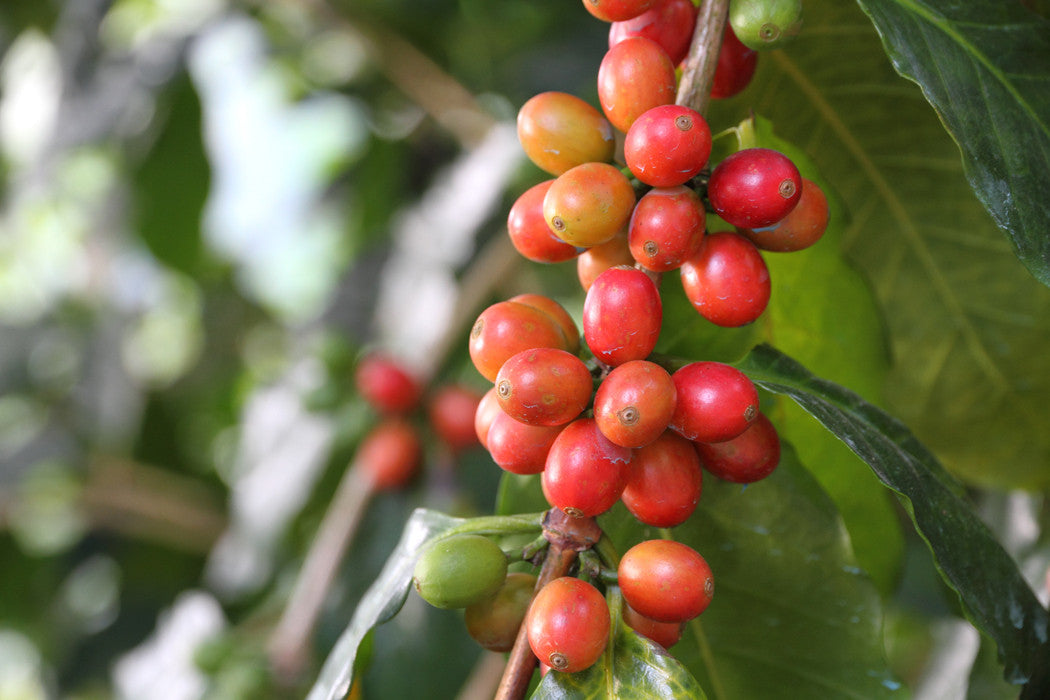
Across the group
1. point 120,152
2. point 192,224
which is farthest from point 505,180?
point 120,152

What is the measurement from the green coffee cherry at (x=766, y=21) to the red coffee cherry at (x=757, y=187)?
83 mm

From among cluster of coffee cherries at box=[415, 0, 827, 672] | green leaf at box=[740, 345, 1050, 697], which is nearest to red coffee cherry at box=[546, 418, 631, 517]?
cluster of coffee cherries at box=[415, 0, 827, 672]

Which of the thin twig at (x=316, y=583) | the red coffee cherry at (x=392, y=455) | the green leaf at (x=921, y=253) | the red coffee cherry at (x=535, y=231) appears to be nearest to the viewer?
the red coffee cherry at (x=535, y=231)

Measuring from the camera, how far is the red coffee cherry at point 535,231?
23.8 inches

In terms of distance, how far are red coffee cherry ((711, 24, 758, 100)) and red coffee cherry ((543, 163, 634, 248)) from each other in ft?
0.48

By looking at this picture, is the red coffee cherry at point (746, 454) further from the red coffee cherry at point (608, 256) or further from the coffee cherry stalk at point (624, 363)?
the red coffee cherry at point (608, 256)

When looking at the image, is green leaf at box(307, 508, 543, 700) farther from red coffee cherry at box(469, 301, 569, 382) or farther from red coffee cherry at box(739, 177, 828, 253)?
red coffee cherry at box(739, 177, 828, 253)

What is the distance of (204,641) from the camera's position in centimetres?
144

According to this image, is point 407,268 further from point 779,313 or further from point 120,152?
point 779,313

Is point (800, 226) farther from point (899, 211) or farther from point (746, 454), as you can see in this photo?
point (899, 211)

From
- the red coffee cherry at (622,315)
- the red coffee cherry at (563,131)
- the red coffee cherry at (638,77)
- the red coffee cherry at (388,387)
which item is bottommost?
the red coffee cherry at (388,387)

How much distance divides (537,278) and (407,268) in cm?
33

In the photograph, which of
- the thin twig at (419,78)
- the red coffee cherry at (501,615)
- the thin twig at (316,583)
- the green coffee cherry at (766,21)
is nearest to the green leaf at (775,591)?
the red coffee cherry at (501,615)

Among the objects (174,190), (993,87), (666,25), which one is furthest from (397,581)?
(174,190)
